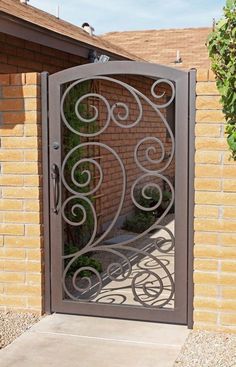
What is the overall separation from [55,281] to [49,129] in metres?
1.27

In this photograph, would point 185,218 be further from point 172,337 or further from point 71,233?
point 71,233

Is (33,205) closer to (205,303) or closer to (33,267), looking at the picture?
(33,267)

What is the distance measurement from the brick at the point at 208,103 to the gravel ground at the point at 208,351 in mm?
1702

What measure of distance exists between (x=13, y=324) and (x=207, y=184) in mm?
1907

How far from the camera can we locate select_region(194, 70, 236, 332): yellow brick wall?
13.2 ft

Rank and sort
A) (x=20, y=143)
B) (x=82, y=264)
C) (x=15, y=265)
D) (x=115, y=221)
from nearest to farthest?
(x=20, y=143)
(x=15, y=265)
(x=115, y=221)
(x=82, y=264)

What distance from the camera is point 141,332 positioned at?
13.8 ft

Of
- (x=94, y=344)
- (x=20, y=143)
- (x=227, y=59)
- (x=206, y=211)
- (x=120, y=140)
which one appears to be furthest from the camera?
(x=120, y=140)

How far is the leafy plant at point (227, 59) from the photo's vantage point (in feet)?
11.5

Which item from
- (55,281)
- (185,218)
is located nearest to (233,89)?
(185,218)

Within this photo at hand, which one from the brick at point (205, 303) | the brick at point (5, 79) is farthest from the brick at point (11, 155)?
the brick at point (205, 303)

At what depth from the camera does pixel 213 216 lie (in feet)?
13.4

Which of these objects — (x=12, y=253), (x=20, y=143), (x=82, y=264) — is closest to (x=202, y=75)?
(x=20, y=143)

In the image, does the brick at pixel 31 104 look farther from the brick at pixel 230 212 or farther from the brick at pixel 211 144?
the brick at pixel 230 212
